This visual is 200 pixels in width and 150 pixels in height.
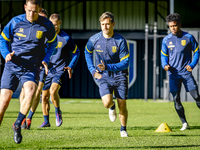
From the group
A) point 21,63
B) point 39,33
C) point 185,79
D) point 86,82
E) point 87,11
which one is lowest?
point 86,82

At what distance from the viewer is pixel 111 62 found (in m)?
6.65

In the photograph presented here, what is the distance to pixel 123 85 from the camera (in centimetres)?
661

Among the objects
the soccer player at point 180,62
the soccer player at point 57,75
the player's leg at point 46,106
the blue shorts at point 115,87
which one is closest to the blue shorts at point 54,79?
the soccer player at point 57,75

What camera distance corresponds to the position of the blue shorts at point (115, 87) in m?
6.61

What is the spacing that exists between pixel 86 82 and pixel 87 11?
4414 mm

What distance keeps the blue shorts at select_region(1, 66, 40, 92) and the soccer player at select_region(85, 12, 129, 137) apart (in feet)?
4.30

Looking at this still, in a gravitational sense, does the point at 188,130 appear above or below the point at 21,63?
below

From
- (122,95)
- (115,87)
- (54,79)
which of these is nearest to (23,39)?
(115,87)

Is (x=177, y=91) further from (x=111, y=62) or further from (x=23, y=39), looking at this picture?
(x=23, y=39)

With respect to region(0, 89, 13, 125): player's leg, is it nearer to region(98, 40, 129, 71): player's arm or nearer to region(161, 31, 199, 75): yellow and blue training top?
region(98, 40, 129, 71): player's arm

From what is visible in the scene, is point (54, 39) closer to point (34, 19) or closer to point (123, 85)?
point (34, 19)

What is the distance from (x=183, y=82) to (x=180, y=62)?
0.43 metres

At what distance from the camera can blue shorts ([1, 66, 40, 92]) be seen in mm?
5590

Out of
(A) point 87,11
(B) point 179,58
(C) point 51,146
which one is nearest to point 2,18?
(A) point 87,11
